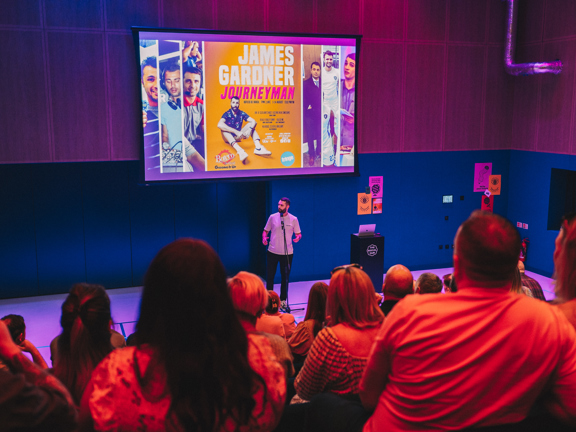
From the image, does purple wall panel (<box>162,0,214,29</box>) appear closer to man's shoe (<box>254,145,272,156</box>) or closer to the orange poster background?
the orange poster background

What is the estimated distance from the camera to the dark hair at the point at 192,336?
4.39 feet

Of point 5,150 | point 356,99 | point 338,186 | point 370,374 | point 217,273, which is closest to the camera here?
point 217,273

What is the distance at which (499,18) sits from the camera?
9.08 metres

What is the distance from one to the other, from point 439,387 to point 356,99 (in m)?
7.04

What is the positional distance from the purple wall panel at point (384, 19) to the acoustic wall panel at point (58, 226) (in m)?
5.04

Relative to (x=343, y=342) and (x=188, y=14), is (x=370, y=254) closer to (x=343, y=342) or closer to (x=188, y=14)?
(x=188, y=14)

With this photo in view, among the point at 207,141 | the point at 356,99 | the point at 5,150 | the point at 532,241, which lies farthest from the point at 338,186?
the point at 5,150

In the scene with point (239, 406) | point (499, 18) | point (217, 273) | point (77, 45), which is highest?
point (499, 18)

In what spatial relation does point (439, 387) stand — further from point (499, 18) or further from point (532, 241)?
point (499, 18)

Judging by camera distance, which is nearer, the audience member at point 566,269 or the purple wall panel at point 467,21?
the audience member at point 566,269

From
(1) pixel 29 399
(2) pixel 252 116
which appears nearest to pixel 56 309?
(2) pixel 252 116

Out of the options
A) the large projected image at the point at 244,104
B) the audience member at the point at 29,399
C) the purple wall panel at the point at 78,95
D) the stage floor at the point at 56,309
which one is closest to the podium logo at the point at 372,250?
the stage floor at the point at 56,309

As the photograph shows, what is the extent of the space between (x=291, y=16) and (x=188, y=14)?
1549 mm

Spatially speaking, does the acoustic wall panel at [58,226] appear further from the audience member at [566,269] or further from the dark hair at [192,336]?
the audience member at [566,269]
